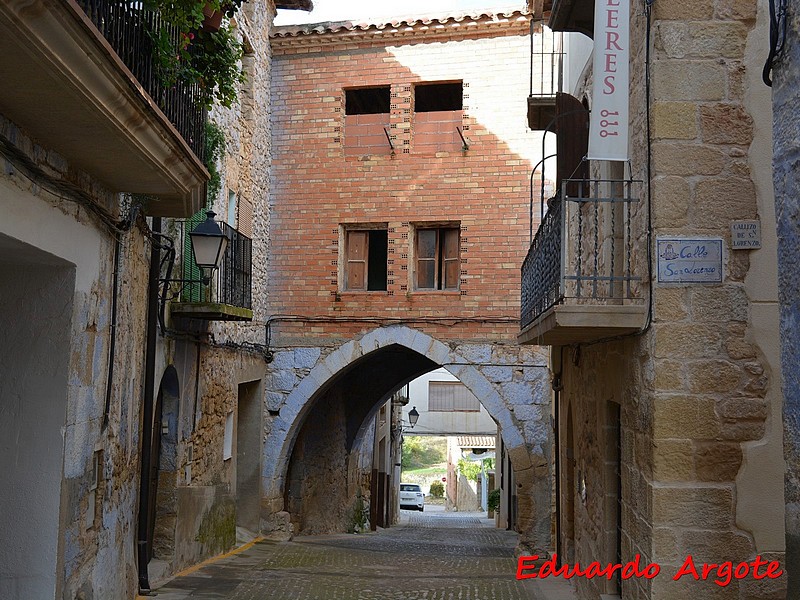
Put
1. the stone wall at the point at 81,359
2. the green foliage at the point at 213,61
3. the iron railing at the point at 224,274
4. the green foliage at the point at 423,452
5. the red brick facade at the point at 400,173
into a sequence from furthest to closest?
the green foliage at the point at 423,452 < the red brick facade at the point at 400,173 < the iron railing at the point at 224,274 < the green foliage at the point at 213,61 < the stone wall at the point at 81,359

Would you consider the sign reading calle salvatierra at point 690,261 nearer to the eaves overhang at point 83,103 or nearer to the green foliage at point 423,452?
the eaves overhang at point 83,103

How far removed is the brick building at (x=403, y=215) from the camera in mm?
12852

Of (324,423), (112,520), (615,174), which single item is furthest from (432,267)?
(112,520)

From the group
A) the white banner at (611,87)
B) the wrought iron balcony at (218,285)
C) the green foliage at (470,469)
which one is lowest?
the green foliage at (470,469)

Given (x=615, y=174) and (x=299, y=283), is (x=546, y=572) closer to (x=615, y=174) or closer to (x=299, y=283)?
(x=615, y=174)

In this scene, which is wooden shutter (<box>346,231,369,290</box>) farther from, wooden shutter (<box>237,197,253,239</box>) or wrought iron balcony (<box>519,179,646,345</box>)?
wrought iron balcony (<box>519,179,646,345</box>)

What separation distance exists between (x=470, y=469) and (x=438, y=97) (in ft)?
108

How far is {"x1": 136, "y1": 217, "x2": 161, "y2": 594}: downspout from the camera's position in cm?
744

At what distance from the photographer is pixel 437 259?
522 inches

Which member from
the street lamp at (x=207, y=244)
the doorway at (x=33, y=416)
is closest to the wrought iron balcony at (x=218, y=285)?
the street lamp at (x=207, y=244)

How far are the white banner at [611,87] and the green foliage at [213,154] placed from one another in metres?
5.12

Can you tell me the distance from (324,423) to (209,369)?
5809mm

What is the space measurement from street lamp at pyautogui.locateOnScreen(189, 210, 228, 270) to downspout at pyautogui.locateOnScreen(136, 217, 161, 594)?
0.47m

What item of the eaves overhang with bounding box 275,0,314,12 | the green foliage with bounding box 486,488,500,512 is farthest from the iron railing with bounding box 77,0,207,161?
the green foliage with bounding box 486,488,500,512
